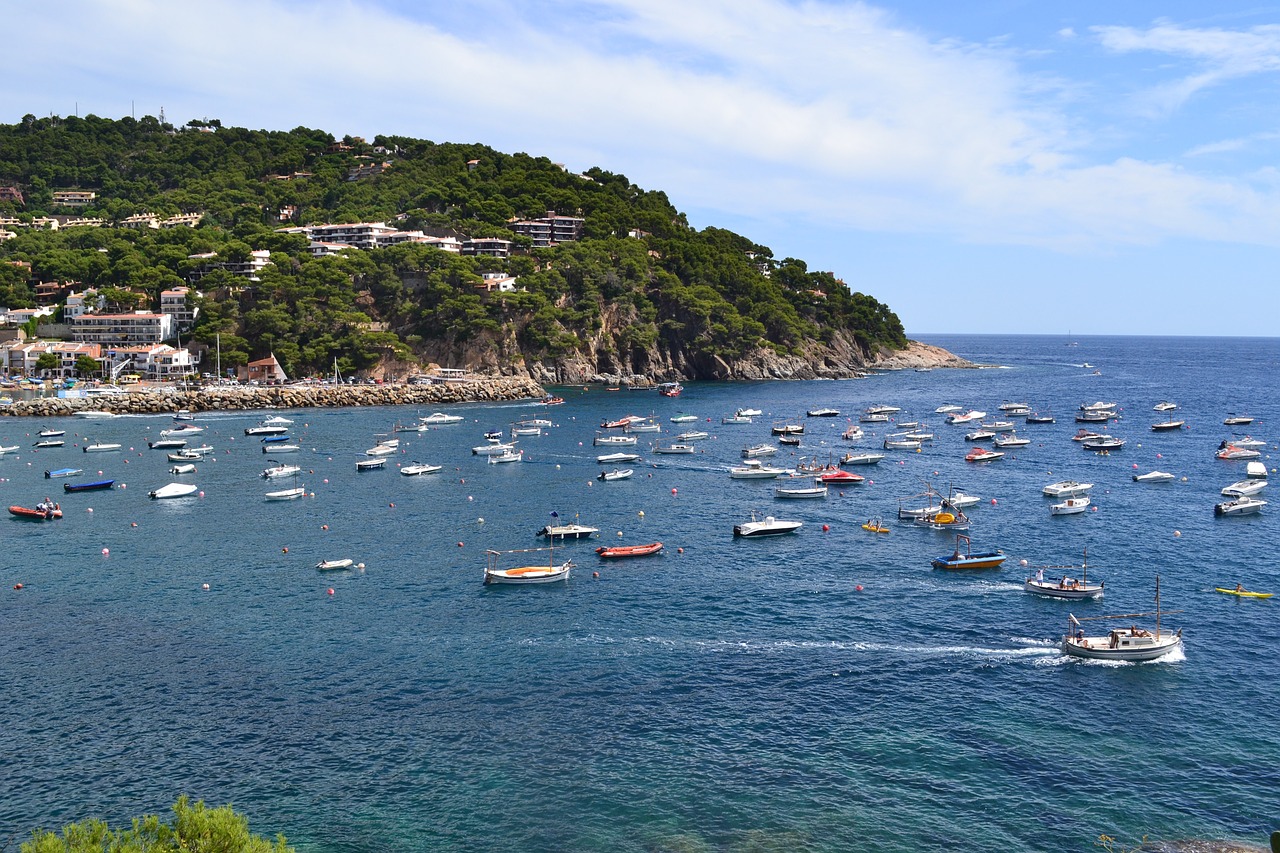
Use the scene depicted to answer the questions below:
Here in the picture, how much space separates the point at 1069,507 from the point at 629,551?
3376 centimetres

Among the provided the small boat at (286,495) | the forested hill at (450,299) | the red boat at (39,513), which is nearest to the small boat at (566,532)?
the small boat at (286,495)

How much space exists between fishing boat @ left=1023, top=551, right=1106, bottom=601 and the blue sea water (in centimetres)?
88

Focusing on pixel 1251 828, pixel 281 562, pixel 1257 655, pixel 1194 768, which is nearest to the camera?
pixel 1251 828

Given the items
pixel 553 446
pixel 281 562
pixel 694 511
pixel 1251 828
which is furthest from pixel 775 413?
pixel 1251 828

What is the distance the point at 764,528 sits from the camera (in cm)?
6512

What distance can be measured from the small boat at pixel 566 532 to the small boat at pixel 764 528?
9.78 m

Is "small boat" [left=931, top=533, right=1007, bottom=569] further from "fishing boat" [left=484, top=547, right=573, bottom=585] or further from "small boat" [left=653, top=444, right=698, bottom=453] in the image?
"small boat" [left=653, top=444, right=698, bottom=453]

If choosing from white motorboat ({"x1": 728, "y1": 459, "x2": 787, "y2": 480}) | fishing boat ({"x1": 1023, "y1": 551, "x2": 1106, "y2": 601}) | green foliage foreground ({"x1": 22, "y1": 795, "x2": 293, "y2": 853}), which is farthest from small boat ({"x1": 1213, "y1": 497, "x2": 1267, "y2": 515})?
green foliage foreground ({"x1": 22, "y1": 795, "x2": 293, "y2": 853})

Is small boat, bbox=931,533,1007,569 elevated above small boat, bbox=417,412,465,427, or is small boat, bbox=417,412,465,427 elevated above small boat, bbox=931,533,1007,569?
small boat, bbox=417,412,465,427

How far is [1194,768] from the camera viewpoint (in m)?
33.2

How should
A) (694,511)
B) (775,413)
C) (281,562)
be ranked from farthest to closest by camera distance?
(775,413)
(694,511)
(281,562)

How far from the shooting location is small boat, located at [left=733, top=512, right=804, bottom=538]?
64.9 metres

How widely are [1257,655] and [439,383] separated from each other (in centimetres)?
12186

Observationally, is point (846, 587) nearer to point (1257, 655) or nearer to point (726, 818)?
point (1257, 655)
